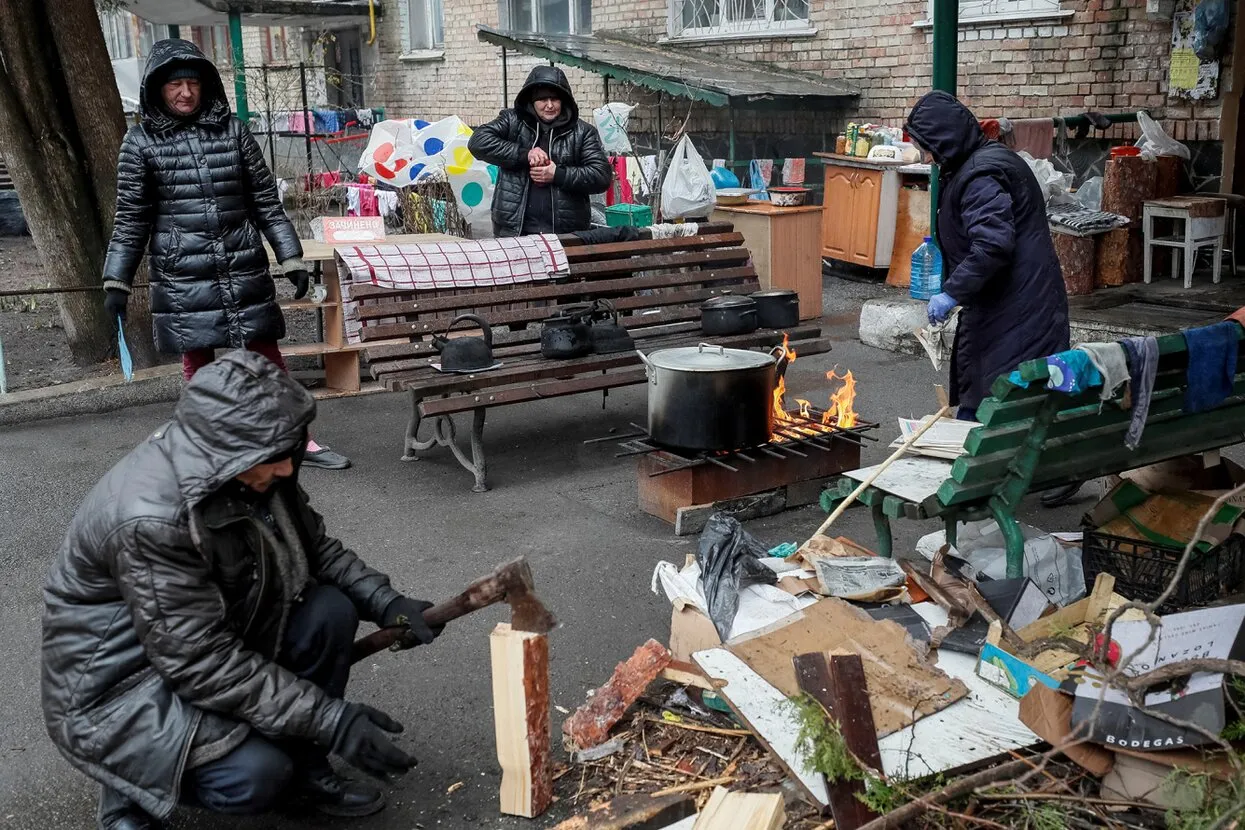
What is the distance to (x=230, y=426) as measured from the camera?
283cm

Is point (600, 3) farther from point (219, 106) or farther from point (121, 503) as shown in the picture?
point (121, 503)

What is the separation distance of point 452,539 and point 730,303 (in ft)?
6.99

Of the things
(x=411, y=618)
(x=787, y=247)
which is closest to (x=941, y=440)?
(x=411, y=618)

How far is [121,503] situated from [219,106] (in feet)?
12.0

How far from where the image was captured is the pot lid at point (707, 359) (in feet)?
17.6

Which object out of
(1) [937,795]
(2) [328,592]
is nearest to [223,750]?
(2) [328,592]

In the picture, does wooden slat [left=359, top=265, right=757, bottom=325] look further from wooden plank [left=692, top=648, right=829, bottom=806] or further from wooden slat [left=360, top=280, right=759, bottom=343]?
wooden plank [left=692, top=648, right=829, bottom=806]

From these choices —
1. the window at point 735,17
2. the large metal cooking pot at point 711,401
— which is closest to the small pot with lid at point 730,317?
the large metal cooking pot at point 711,401

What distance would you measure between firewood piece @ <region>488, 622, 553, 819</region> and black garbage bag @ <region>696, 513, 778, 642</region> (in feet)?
2.96

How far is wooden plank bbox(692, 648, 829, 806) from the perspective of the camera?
327 centimetres

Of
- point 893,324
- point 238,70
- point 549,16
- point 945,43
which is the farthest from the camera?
point 549,16

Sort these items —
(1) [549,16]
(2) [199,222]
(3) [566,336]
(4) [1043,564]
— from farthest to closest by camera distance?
(1) [549,16] < (3) [566,336] < (2) [199,222] < (4) [1043,564]

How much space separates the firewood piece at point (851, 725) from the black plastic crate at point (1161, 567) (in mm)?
1428

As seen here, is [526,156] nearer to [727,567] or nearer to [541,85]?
[541,85]
